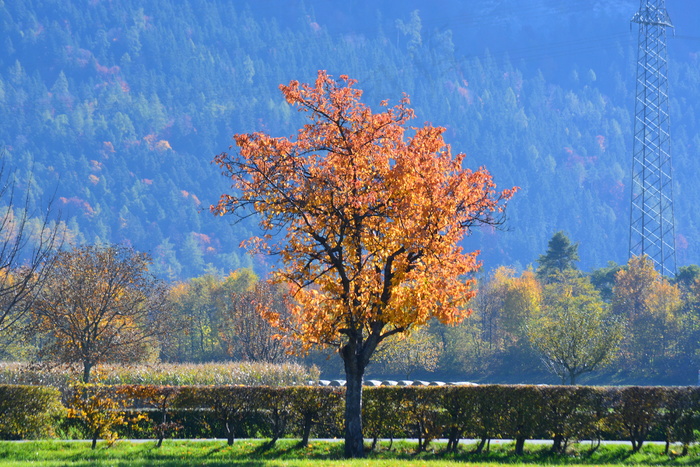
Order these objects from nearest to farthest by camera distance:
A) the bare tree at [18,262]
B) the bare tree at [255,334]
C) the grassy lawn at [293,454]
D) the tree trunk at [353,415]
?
the bare tree at [18,262] → the tree trunk at [353,415] → the grassy lawn at [293,454] → the bare tree at [255,334]

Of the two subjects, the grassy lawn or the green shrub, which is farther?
the green shrub

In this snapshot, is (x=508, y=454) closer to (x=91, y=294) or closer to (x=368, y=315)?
(x=368, y=315)

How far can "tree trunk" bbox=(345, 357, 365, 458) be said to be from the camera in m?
15.5

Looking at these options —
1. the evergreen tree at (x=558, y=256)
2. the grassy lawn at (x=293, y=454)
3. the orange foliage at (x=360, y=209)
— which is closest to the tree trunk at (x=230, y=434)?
the grassy lawn at (x=293, y=454)

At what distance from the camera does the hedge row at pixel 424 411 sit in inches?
675

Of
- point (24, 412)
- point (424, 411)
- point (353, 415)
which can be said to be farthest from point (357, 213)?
point (24, 412)

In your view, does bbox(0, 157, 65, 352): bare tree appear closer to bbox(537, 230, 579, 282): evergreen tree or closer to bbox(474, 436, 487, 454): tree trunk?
bbox(474, 436, 487, 454): tree trunk

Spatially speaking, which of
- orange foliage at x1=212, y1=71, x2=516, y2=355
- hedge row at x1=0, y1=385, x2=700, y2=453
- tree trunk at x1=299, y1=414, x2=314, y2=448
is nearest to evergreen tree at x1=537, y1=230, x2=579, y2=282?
hedge row at x1=0, y1=385, x2=700, y2=453

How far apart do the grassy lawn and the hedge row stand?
0.39 m

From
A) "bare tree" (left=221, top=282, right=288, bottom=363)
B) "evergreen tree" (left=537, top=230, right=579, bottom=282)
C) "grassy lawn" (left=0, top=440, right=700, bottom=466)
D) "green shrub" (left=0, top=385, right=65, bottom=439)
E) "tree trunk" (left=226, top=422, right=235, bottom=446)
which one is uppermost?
"evergreen tree" (left=537, top=230, right=579, bottom=282)

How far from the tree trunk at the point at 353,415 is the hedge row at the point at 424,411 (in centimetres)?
253

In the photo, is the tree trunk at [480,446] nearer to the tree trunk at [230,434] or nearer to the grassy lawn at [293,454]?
the grassy lawn at [293,454]

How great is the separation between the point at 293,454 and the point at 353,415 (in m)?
2.44

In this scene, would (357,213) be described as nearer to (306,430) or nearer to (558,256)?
(306,430)
